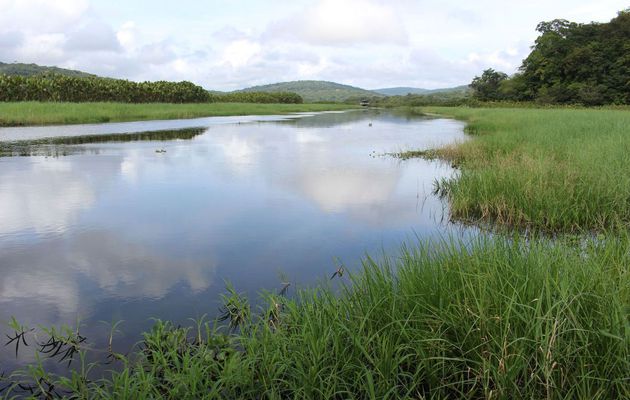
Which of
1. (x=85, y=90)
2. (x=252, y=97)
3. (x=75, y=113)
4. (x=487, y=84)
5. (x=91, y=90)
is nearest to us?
(x=75, y=113)

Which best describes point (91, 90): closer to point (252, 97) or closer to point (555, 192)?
point (252, 97)

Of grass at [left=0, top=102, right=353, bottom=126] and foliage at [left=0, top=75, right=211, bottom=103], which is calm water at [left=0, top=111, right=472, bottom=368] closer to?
grass at [left=0, top=102, right=353, bottom=126]

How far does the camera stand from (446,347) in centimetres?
303

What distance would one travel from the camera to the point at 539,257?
342 centimetres

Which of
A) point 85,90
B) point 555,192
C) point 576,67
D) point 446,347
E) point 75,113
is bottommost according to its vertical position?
point 446,347

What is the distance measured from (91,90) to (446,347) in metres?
50.5

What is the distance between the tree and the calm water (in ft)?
211

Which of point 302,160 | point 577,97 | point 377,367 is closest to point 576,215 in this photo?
point 377,367

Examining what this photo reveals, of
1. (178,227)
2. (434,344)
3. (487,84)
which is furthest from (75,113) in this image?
(487,84)

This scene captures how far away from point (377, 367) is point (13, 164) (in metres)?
14.9

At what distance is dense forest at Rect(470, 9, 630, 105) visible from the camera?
53.2 m

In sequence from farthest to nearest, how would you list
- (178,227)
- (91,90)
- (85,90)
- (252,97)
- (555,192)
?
(252,97)
(91,90)
(85,90)
(178,227)
(555,192)

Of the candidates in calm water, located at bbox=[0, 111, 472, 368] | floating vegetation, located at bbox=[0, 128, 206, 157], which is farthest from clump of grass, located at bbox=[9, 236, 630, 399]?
floating vegetation, located at bbox=[0, 128, 206, 157]

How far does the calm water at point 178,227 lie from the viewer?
16.7 feet
